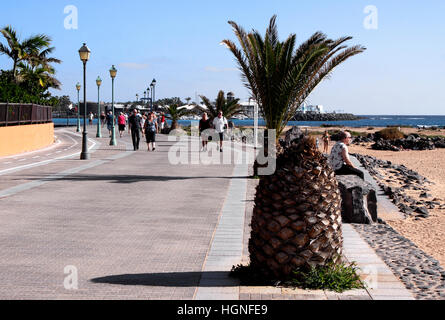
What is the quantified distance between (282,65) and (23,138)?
51.6 feet

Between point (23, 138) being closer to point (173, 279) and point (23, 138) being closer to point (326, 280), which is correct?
point (173, 279)

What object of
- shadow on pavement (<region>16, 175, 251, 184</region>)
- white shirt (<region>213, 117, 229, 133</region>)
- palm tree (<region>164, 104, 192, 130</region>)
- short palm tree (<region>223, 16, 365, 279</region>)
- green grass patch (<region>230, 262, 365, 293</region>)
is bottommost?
green grass patch (<region>230, 262, 365, 293</region>)

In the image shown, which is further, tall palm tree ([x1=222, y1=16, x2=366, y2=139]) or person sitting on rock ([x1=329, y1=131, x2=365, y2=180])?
tall palm tree ([x1=222, y1=16, x2=366, y2=139])

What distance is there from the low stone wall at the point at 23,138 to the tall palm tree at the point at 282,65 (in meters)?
12.3

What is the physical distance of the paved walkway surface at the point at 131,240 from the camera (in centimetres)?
543

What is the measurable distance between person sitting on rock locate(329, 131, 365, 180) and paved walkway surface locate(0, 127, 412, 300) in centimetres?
192

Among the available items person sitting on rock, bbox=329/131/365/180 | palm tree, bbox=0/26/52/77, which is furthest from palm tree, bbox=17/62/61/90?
person sitting on rock, bbox=329/131/365/180

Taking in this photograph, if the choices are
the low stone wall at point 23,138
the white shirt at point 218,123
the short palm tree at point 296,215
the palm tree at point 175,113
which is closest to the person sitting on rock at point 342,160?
the short palm tree at point 296,215

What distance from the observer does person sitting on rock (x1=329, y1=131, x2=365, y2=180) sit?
37.0 ft

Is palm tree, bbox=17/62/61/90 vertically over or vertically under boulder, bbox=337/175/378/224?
over

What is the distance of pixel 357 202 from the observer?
31.8ft

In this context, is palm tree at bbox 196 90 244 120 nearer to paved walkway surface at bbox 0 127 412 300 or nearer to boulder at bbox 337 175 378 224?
paved walkway surface at bbox 0 127 412 300

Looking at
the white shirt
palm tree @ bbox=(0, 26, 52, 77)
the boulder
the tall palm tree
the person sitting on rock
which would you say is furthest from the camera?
palm tree @ bbox=(0, 26, 52, 77)

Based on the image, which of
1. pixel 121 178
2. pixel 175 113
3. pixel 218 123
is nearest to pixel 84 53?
pixel 218 123
